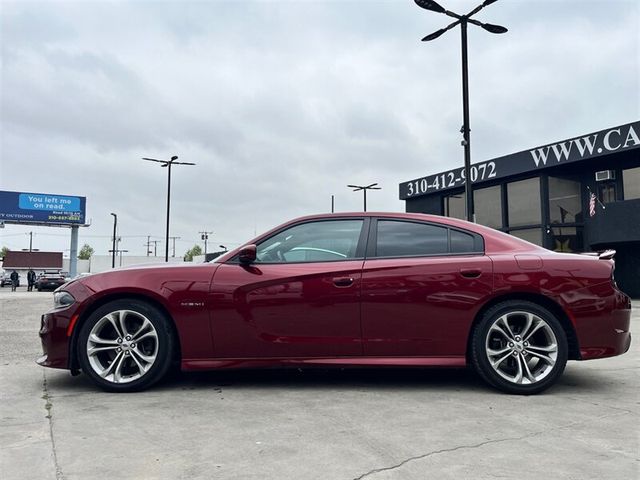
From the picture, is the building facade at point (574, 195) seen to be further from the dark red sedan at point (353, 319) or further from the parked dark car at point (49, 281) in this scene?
the parked dark car at point (49, 281)

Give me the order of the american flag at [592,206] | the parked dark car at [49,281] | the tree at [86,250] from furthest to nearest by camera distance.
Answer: the tree at [86,250], the parked dark car at [49,281], the american flag at [592,206]

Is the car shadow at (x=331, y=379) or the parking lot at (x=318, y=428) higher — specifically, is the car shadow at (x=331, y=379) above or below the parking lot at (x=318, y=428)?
above

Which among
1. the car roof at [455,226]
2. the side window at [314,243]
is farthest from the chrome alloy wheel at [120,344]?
the side window at [314,243]

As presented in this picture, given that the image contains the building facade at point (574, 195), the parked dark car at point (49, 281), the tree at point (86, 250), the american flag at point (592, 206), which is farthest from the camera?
the tree at point (86, 250)

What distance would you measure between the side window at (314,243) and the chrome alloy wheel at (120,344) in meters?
1.06

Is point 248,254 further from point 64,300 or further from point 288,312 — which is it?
point 64,300

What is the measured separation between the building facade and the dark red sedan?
1575 centimetres

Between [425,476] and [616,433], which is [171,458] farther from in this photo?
[616,433]

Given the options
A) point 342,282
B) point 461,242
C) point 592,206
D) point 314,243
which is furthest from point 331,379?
point 592,206

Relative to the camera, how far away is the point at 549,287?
13.6ft

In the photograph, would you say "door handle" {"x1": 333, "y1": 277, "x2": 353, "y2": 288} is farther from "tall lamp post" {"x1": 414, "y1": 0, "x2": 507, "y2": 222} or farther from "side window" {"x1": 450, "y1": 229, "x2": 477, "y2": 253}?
"tall lamp post" {"x1": 414, "y1": 0, "x2": 507, "y2": 222}

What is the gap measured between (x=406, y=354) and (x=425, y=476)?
167 cm

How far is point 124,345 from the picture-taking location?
164 inches

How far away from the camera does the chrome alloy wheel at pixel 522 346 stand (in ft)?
13.5
